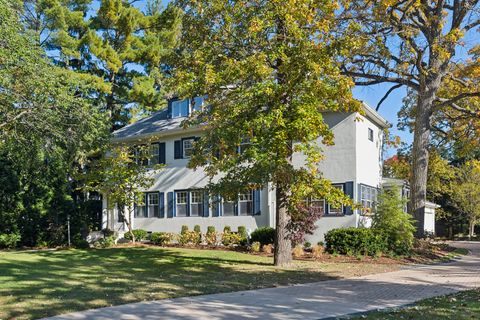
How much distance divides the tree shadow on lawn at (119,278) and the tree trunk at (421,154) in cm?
887

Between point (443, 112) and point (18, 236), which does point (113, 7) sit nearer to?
point (18, 236)

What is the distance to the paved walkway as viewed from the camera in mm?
7793

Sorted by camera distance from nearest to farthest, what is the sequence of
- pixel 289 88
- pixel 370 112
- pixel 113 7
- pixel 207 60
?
pixel 289 88
pixel 207 60
pixel 370 112
pixel 113 7

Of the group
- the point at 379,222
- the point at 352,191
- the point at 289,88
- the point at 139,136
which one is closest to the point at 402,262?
the point at 379,222

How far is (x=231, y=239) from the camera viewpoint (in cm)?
2153

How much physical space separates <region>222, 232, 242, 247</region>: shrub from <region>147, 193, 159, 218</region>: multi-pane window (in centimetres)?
621

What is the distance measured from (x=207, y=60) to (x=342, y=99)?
3987 mm

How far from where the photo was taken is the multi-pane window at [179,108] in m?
26.1

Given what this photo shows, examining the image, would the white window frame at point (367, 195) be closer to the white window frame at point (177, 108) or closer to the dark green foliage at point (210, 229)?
the dark green foliage at point (210, 229)

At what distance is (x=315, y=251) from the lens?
17547mm

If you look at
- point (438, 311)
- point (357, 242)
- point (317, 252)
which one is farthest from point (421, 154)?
point (438, 311)

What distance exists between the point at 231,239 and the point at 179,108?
869 cm

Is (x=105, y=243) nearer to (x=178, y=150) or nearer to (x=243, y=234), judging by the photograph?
(x=178, y=150)

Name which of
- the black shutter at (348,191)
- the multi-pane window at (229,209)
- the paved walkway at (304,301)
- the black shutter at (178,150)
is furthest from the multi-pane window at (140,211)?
the paved walkway at (304,301)
